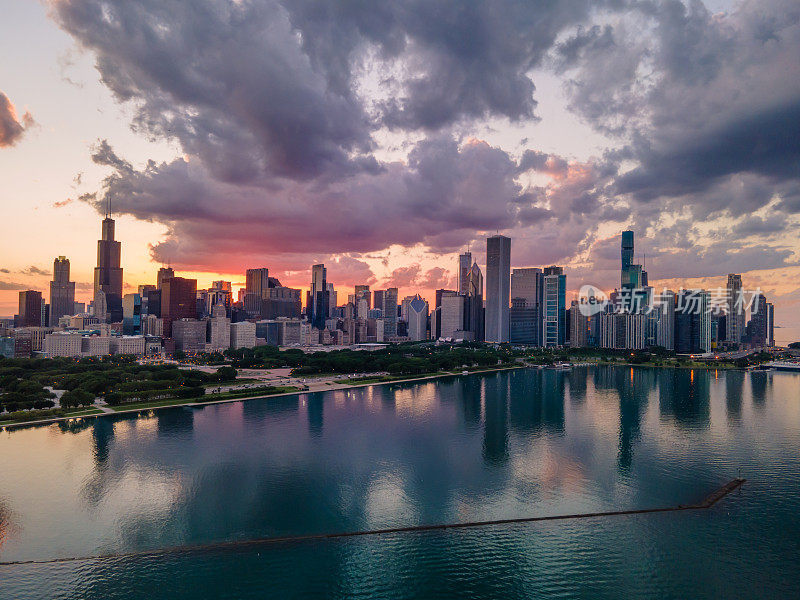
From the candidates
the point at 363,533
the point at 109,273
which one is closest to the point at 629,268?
the point at 363,533

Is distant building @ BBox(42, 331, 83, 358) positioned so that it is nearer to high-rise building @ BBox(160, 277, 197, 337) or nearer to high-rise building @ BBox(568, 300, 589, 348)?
high-rise building @ BBox(160, 277, 197, 337)

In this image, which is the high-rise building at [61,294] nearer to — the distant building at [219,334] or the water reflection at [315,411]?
the distant building at [219,334]

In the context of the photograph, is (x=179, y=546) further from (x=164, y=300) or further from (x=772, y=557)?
(x=164, y=300)

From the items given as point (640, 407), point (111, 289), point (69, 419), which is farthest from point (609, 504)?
point (111, 289)

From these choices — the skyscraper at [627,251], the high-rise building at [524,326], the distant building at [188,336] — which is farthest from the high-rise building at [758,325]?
the distant building at [188,336]

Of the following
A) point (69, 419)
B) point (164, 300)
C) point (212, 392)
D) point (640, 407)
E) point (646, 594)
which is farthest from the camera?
point (164, 300)

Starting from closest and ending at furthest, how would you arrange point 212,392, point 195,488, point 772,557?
point 772,557 < point 195,488 < point 212,392
